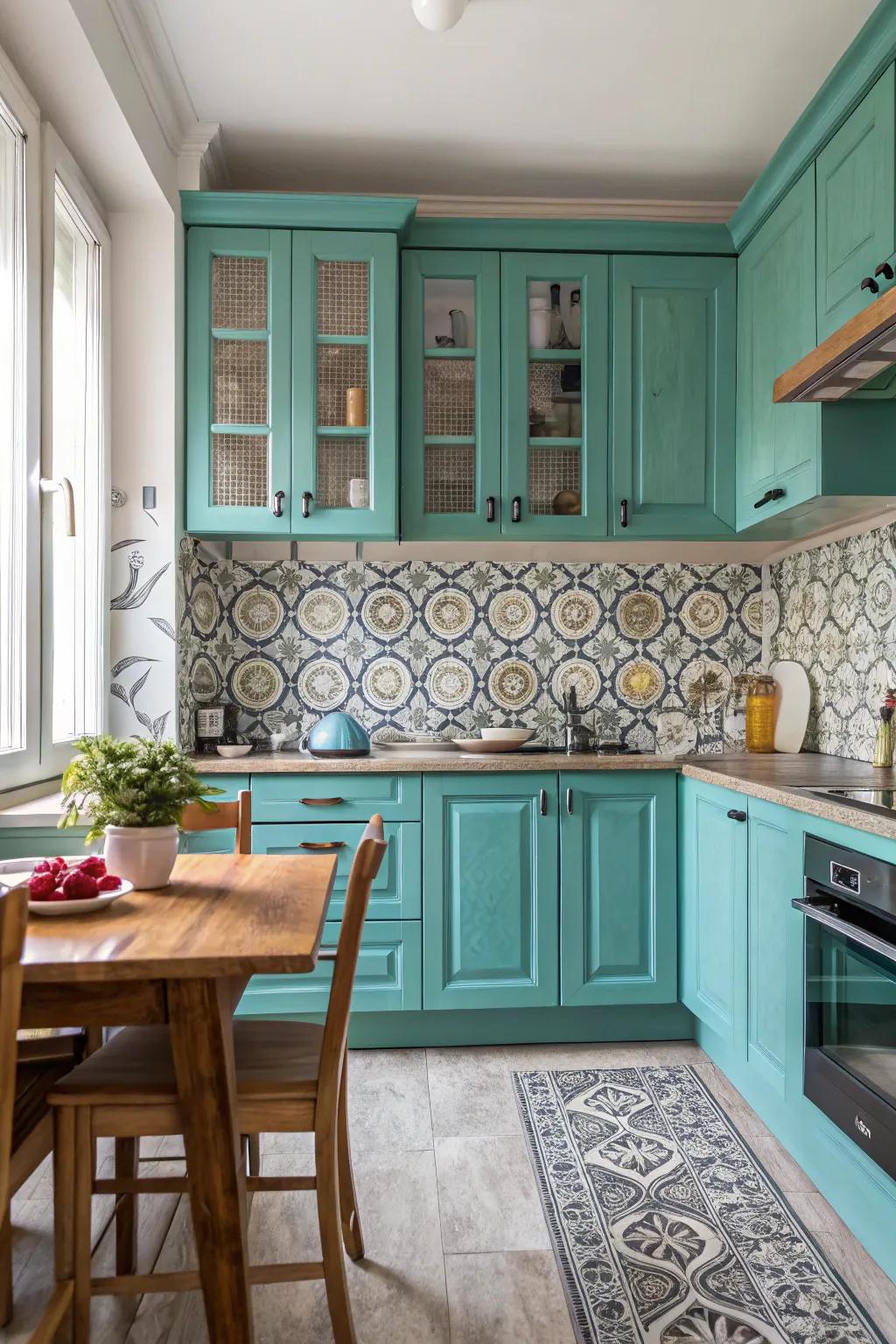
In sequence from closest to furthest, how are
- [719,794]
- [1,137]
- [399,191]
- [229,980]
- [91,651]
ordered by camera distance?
[229,980] → [1,137] → [719,794] → [91,651] → [399,191]

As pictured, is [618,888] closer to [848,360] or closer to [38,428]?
[848,360]

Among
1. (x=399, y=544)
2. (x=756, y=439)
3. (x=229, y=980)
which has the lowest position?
(x=229, y=980)

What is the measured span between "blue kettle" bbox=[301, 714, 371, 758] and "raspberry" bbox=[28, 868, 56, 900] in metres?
1.44

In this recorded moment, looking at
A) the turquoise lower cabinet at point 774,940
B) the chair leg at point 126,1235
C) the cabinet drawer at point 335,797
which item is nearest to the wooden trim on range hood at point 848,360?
the turquoise lower cabinet at point 774,940

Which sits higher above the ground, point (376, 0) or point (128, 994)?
point (376, 0)

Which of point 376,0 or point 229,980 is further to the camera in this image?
point 376,0

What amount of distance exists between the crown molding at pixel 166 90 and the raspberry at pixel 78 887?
206 cm

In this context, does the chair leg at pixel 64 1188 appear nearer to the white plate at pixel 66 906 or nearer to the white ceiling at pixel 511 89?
the white plate at pixel 66 906

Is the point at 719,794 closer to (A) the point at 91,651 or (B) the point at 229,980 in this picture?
(B) the point at 229,980

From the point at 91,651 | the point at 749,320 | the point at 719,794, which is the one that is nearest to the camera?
the point at 719,794

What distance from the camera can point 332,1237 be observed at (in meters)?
1.49

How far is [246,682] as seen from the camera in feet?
11.0

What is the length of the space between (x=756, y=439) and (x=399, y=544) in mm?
1243

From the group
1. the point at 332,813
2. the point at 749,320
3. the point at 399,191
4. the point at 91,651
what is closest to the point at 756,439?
the point at 749,320
